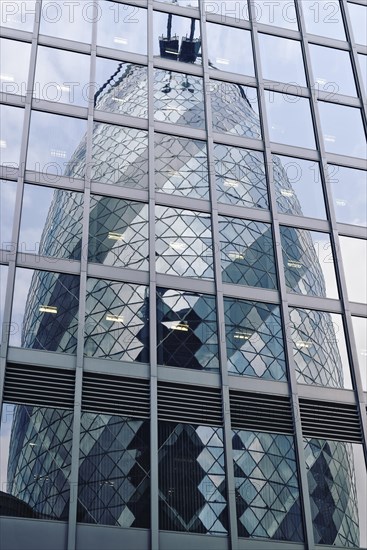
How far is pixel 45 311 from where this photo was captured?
2725 centimetres

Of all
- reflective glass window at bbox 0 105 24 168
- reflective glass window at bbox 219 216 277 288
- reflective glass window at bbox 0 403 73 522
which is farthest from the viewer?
reflective glass window at bbox 219 216 277 288

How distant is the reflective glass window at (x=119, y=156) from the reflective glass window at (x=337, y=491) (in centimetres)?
1228

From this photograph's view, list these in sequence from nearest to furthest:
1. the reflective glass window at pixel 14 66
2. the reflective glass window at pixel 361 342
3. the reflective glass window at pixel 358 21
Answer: the reflective glass window at pixel 361 342, the reflective glass window at pixel 14 66, the reflective glass window at pixel 358 21

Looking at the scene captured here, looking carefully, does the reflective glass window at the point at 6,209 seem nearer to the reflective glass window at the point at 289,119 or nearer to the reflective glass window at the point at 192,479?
the reflective glass window at the point at 192,479

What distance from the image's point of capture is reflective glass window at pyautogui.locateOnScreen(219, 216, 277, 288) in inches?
1195

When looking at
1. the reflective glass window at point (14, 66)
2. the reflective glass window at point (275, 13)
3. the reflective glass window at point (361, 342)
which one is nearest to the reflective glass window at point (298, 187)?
the reflective glass window at point (361, 342)

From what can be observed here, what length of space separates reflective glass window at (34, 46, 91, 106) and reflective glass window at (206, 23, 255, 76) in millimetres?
6099

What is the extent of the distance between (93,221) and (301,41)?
50.3ft

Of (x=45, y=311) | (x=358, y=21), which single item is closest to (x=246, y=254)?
(x=45, y=311)

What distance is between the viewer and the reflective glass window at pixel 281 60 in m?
36.1

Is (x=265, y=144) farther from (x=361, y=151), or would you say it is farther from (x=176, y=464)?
(x=176, y=464)

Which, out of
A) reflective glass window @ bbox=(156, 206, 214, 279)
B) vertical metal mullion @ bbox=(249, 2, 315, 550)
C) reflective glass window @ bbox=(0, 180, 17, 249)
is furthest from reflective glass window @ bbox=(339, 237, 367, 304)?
reflective glass window @ bbox=(0, 180, 17, 249)

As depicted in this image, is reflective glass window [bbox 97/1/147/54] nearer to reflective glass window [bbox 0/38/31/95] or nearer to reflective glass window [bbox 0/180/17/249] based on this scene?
reflective glass window [bbox 0/38/31/95]

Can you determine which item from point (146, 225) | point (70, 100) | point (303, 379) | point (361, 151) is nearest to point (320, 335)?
point (303, 379)
